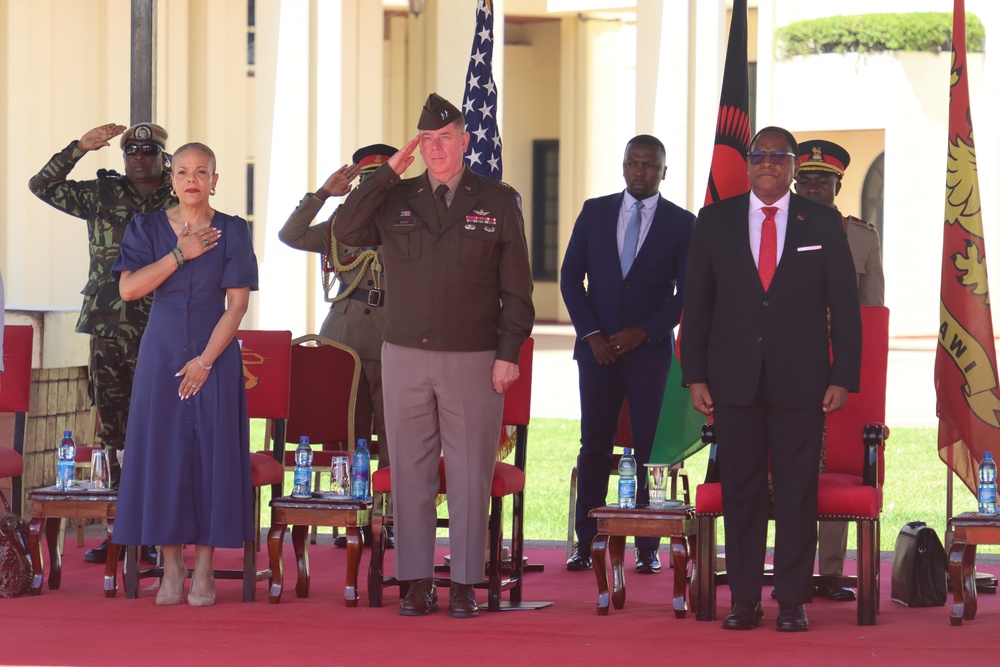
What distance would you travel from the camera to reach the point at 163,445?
579 centimetres

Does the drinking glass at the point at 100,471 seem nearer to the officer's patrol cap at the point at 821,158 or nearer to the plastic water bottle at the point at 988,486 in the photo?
the officer's patrol cap at the point at 821,158

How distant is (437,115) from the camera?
5500 mm

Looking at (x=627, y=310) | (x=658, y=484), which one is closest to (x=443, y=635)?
(x=658, y=484)

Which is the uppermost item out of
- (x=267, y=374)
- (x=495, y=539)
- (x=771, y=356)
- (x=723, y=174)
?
(x=723, y=174)

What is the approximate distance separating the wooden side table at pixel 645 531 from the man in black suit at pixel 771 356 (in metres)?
0.31

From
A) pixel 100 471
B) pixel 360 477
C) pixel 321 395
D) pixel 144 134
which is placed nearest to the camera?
pixel 360 477

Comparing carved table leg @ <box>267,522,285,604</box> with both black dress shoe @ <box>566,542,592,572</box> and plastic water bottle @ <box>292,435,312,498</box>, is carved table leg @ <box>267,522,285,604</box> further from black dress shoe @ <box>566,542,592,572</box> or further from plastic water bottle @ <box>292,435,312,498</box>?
black dress shoe @ <box>566,542,592,572</box>

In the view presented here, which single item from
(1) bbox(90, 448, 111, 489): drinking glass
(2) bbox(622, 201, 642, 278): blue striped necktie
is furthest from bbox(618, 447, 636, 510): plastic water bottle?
(1) bbox(90, 448, 111, 489): drinking glass

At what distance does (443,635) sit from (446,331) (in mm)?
1109

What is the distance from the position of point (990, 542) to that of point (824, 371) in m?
0.97

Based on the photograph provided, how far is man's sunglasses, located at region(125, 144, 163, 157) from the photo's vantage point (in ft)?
22.0

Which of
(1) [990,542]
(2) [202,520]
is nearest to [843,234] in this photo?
(1) [990,542]

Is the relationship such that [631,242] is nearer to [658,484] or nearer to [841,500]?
[658,484]

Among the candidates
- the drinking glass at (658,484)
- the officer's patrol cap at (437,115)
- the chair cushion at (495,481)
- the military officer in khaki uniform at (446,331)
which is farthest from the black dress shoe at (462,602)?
the officer's patrol cap at (437,115)
